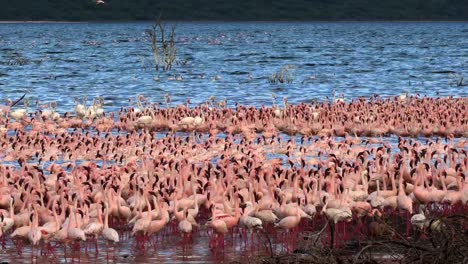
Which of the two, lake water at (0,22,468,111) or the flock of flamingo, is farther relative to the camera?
lake water at (0,22,468,111)

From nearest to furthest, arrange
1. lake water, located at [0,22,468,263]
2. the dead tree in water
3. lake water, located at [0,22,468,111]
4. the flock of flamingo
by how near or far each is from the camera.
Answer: the flock of flamingo < lake water, located at [0,22,468,263] < lake water, located at [0,22,468,111] < the dead tree in water

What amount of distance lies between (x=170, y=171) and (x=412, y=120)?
12.1 m

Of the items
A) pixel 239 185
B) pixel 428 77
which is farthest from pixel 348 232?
pixel 428 77

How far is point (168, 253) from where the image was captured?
47.1 feet

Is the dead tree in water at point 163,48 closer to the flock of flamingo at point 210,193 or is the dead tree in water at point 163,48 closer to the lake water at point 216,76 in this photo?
the lake water at point 216,76

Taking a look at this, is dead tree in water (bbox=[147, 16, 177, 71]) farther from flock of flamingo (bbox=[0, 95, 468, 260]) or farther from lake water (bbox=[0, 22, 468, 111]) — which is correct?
flock of flamingo (bbox=[0, 95, 468, 260])

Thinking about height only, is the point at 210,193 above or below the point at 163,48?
above

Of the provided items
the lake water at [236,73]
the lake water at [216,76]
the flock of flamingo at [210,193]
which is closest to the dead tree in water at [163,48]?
the lake water at [236,73]

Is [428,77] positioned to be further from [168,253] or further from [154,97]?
[168,253]

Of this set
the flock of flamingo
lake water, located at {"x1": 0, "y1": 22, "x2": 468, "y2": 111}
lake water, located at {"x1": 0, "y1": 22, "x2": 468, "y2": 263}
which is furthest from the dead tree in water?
the flock of flamingo

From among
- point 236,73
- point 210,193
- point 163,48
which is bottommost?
point 236,73

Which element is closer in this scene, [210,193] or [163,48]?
[210,193]

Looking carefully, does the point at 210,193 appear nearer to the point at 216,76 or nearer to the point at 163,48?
the point at 216,76

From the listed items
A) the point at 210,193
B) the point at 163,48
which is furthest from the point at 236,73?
the point at 210,193
